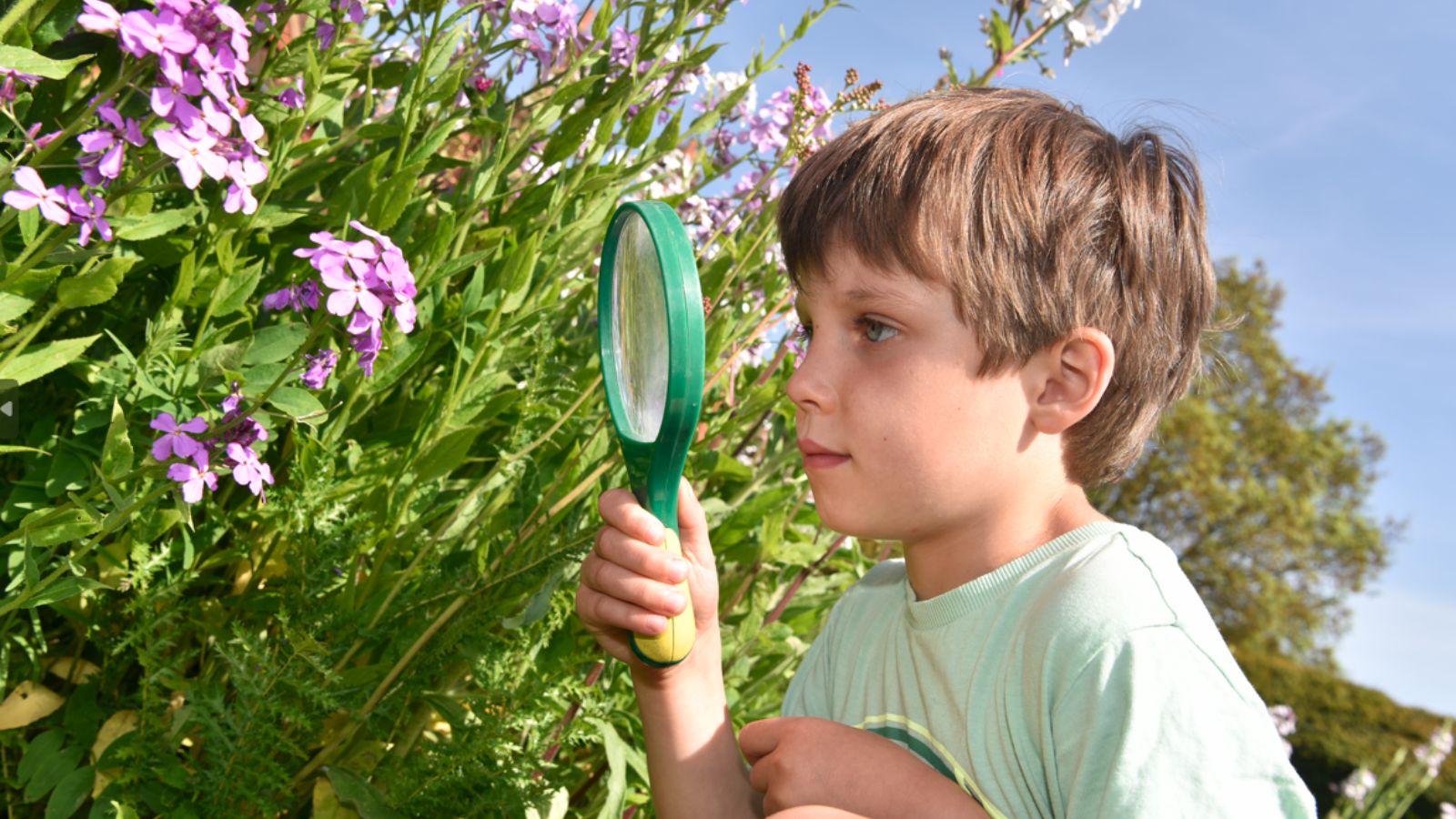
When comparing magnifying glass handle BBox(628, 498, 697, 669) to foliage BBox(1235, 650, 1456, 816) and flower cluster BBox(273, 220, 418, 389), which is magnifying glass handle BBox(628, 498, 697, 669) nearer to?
flower cluster BBox(273, 220, 418, 389)

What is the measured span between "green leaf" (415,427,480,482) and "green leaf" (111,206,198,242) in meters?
0.45

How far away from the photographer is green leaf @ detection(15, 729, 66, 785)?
1.71 meters

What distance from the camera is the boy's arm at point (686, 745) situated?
1545 mm

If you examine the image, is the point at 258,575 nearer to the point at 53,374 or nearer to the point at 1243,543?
the point at 53,374

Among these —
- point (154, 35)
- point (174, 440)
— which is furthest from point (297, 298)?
point (154, 35)

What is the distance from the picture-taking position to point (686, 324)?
1148mm

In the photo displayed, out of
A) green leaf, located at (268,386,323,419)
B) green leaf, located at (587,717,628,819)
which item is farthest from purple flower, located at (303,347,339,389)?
green leaf, located at (587,717,628,819)

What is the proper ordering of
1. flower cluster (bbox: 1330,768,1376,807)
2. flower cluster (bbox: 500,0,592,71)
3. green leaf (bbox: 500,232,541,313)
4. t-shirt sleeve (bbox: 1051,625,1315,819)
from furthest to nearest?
1. flower cluster (bbox: 1330,768,1376,807)
2. flower cluster (bbox: 500,0,592,71)
3. green leaf (bbox: 500,232,541,313)
4. t-shirt sleeve (bbox: 1051,625,1315,819)

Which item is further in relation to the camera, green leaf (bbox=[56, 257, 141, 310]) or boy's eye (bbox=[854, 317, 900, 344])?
green leaf (bbox=[56, 257, 141, 310])

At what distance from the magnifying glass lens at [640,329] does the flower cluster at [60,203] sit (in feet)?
2.09

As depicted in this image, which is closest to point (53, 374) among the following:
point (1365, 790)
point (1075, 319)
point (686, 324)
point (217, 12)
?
point (217, 12)

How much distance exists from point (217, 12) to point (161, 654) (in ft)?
2.93

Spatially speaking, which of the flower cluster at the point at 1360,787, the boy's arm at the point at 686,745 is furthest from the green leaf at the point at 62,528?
the flower cluster at the point at 1360,787

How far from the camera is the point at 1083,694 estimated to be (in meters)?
1.22
